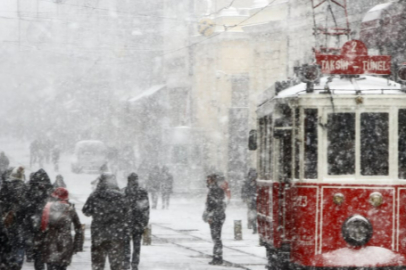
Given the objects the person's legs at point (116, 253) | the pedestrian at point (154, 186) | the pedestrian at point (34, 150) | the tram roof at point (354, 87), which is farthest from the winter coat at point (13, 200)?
the pedestrian at point (34, 150)

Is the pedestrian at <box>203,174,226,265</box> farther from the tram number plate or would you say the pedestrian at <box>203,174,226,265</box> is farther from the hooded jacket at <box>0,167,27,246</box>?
the tram number plate

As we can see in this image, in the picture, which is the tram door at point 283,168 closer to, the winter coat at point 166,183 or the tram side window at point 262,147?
the tram side window at point 262,147

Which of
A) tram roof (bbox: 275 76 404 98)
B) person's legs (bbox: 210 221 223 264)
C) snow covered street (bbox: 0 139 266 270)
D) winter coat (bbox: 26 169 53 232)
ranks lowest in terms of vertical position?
snow covered street (bbox: 0 139 266 270)

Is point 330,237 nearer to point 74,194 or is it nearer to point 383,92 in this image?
point 383,92

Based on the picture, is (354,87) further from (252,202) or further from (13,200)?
(252,202)

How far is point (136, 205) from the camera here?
45.4ft

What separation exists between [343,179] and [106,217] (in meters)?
3.08

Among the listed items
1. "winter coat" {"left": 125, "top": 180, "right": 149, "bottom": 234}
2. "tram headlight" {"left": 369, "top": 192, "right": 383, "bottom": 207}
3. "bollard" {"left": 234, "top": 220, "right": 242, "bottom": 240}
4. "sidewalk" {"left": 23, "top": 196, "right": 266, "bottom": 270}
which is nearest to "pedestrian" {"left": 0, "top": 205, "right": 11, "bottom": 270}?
"tram headlight" {"left": 369, "top": 192, "right": 383, "bottom": 207}

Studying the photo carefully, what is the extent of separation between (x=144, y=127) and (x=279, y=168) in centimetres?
4015

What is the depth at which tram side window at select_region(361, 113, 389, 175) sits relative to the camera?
11086 mm

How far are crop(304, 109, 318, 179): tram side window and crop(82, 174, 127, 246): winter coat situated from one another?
247cm

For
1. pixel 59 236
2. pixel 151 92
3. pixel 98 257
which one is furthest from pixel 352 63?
pixel 151 92

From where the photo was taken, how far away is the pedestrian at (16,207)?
12492 mm

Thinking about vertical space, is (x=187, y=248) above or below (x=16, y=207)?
below
